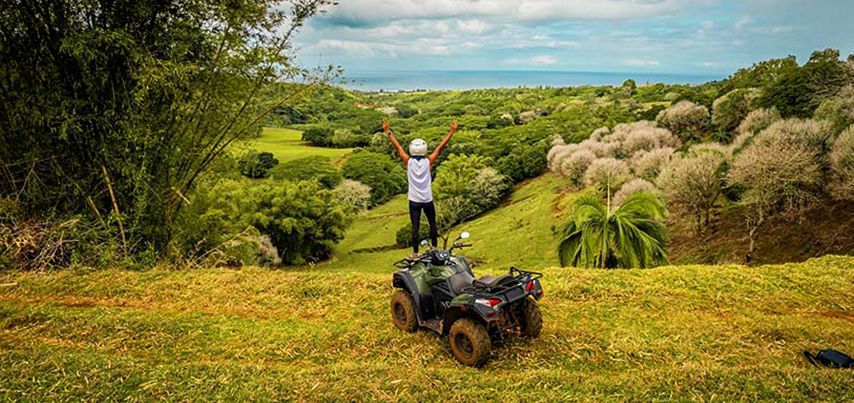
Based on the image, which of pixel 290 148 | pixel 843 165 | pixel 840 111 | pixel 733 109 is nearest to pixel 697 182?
pixel 843 165

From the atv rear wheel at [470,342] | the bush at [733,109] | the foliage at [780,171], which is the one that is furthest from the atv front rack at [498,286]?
the bush at [733,109]

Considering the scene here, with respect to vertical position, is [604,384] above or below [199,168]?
below

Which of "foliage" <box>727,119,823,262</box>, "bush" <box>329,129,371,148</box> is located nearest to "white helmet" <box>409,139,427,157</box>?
"foliage" <box>727,119,823,262</box>

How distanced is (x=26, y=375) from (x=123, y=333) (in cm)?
147

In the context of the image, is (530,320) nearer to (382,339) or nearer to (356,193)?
(382,339)

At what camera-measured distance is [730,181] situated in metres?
24.8

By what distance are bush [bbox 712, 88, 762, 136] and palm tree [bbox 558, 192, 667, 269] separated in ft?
124

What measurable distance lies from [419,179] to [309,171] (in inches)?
2506

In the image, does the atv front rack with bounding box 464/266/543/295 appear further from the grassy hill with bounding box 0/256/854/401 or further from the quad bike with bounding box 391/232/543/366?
the grassy hill with bounding box 0/256/854/401

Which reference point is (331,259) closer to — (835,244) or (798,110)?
(835,244)

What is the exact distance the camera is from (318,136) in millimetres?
93125

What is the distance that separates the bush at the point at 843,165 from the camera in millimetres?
21391

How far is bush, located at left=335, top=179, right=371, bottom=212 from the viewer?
6116cm

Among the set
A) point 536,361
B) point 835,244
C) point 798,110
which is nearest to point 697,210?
point 835,244
